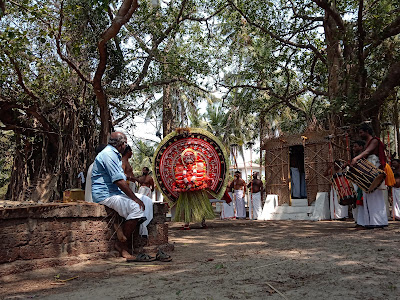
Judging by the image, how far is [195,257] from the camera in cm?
461

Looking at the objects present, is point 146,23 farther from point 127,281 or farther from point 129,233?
point 127,281

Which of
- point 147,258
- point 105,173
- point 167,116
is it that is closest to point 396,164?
point 147,258

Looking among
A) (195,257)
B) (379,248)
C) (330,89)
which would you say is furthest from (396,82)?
(195,257)

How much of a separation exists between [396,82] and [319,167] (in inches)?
155

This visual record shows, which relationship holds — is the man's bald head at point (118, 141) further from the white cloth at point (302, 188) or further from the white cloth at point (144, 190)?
the white cloth at point (302, 188)

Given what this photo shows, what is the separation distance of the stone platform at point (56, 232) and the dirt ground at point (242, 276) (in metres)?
0.21

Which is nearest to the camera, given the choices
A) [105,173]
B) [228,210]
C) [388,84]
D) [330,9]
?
[105,173]

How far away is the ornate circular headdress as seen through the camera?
8.38 m

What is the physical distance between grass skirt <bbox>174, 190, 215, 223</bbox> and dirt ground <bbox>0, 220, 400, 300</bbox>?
3213 mm

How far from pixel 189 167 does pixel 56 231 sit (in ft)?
14.2

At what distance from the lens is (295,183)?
14.8 metres

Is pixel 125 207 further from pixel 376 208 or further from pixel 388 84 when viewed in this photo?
pixel 388 84

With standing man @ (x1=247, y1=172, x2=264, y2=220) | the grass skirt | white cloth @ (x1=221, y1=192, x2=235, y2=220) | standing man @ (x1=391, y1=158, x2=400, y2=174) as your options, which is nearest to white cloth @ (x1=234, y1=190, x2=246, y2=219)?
white cloth @ (x1=221, y1=192, x2=235, y2=220)

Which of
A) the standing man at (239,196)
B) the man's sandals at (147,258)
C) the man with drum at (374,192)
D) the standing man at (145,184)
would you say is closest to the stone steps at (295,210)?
the standing man at (239,196)
